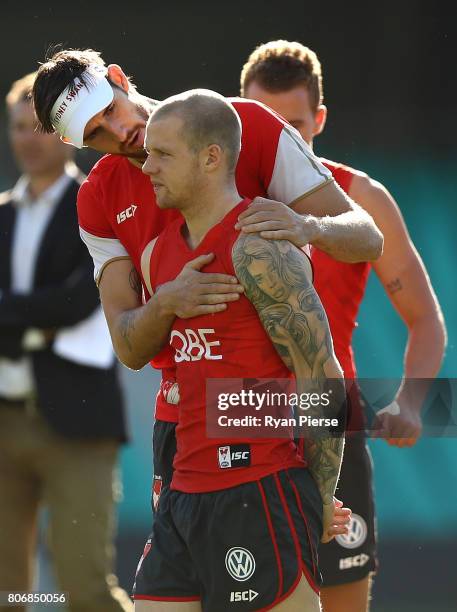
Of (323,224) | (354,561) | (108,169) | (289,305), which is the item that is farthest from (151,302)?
(354,561)

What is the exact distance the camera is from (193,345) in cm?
358

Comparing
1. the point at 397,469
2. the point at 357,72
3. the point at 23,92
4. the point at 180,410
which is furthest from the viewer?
the point at 357,72

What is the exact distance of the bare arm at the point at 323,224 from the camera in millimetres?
3422

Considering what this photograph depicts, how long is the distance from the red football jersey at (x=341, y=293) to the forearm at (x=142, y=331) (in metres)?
0.92

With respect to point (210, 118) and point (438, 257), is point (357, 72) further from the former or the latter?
point (210, 118)

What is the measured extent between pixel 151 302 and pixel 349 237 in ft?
1.99

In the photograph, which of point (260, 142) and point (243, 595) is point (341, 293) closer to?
point (260, 142)

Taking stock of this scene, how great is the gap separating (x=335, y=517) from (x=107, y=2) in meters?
6.05

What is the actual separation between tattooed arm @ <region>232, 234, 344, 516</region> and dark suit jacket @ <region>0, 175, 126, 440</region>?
246cm

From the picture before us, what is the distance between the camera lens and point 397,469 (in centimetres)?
822

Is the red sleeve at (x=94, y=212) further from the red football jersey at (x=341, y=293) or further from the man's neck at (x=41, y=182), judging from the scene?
the man's neck at (x=41, y=182)

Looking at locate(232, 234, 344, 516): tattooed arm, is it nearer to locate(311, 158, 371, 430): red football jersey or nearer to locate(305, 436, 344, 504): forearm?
locate(305, 436, 344, 504): forearm

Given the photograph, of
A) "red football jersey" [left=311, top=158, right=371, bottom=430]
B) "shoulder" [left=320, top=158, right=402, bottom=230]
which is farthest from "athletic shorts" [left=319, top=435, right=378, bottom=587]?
"shoulder" [left=320, top=158, right=402, bottom=230]

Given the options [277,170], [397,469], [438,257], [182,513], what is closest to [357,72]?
[438,257]
